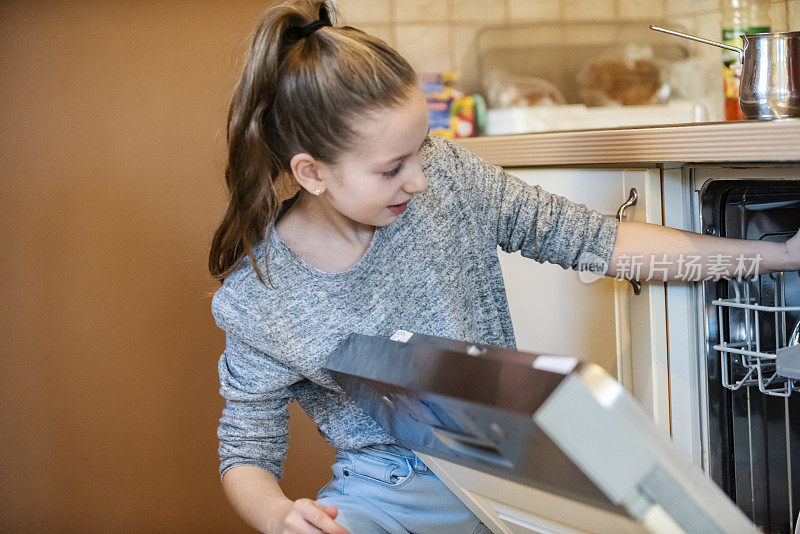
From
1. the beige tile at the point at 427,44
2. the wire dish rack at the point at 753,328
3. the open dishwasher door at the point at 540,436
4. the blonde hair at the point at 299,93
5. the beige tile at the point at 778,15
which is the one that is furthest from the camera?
the beige tile at the point at 427,44

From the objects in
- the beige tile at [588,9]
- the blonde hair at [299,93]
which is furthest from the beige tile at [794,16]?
the blonde hair at [299,93]

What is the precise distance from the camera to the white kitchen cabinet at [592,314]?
952mm

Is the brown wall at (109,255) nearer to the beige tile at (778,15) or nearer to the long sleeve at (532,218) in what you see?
the long sleeve at (532,218)

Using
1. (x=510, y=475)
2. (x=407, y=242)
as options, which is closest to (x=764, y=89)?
(x=407, y=242)

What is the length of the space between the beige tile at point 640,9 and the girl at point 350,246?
5.52ft

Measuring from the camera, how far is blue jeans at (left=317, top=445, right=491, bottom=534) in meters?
1.08

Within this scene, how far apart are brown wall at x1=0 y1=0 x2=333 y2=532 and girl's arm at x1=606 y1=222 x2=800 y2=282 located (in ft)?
3.64

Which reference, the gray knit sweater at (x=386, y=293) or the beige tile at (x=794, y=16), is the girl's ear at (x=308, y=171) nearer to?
the gray knit sweater at (x=386, y=293)

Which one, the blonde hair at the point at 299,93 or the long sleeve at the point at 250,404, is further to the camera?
the long sleeve at the point at 250,404

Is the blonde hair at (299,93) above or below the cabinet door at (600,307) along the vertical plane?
above

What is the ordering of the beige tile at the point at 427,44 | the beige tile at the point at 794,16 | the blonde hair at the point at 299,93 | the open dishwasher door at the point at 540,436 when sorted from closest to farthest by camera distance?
the open dishwasher door at the point at 540,436 < the blonde hair at the point at 299,93 < the beige tile at the point at 794,16 < the beige tile at the point at 427,44

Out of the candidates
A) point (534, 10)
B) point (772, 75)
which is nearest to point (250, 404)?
point (772, 75)

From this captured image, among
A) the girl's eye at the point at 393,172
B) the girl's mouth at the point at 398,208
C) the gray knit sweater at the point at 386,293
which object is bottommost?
the gray knit sweater at the point at 386,293

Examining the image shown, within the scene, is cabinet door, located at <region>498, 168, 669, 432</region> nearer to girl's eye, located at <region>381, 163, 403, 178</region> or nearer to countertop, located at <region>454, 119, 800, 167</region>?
countertop, located at <region>454, 119, 800, 167</region>
